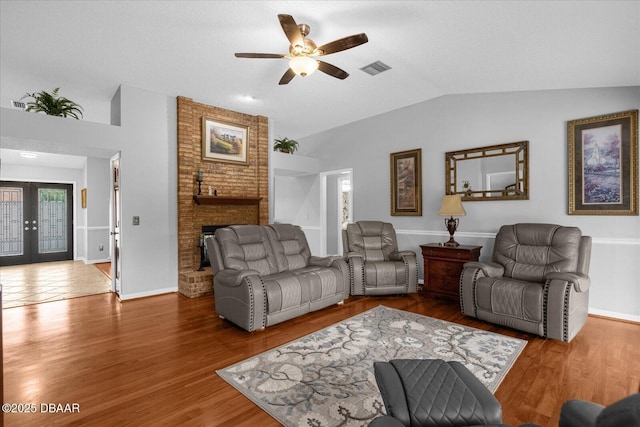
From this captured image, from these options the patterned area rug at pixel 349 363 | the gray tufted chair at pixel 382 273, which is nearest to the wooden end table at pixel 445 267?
the gray tufted chair at pixel 382 273

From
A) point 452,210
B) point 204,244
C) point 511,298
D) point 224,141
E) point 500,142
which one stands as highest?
point 224,141

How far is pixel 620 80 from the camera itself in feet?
11.0

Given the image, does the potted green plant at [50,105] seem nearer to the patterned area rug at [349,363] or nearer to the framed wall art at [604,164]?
the patterned area rug at [349,363]

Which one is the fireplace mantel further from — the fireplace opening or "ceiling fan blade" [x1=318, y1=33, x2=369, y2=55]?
"ceiling fan blade" [x1=318, y1=33, x2=369, y2=55]

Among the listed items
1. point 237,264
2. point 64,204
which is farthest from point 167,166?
point 64,204

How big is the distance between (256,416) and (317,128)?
5802mm

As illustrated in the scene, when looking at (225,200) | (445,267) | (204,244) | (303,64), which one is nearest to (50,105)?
(225,200)

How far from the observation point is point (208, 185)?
17.6 feet

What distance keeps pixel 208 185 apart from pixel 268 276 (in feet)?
8.03

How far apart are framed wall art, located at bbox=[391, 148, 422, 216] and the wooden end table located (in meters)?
1.00

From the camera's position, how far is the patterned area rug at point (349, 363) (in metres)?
1.99

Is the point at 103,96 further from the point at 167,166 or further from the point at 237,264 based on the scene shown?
the point at 237,264

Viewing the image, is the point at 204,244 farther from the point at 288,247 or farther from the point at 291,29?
the point at 291,29

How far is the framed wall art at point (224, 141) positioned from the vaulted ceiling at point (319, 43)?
72 centimetres
